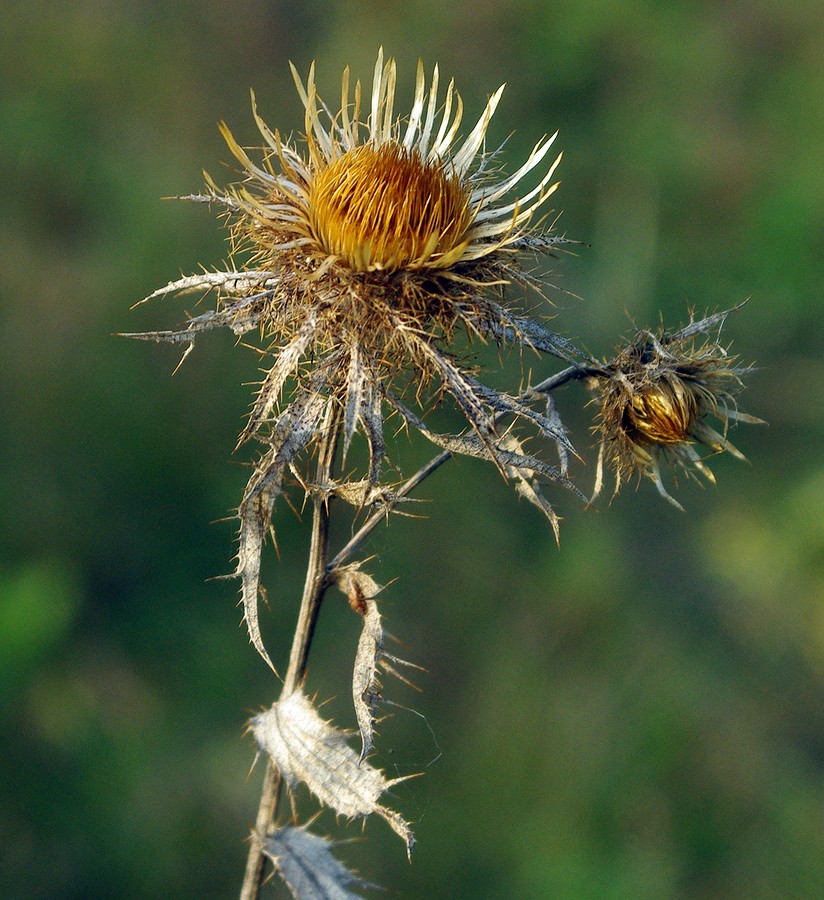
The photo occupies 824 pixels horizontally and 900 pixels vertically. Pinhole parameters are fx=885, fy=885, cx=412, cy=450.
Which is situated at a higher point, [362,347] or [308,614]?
[362,347]

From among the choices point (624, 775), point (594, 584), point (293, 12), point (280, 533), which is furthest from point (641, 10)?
point (624, 775)

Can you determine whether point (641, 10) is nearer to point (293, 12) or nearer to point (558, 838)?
point (293, 12)

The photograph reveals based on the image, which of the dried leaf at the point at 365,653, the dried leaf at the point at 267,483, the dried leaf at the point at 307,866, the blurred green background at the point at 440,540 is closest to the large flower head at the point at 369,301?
the dried leaf at the point at 267,483

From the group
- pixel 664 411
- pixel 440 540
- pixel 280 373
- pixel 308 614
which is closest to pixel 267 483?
pixel 280 373

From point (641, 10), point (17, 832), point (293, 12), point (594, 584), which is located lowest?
point (17, 832)

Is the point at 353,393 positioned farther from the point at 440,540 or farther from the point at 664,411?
the point at 440,540
